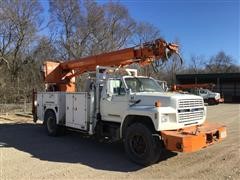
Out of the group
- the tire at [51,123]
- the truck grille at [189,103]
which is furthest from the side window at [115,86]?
the tire at [51,123]

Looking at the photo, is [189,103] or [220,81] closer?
[189,103]

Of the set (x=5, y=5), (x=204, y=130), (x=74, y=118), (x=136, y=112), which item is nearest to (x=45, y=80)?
(x=74, y=118)

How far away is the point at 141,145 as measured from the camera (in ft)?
30.7

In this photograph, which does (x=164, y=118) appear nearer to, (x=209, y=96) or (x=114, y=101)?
(x=114, y=101)

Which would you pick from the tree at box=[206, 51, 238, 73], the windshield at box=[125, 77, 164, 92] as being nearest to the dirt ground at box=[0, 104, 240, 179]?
the windshield at box=[125, 77, 164, 92]

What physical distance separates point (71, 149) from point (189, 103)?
3.90 metres

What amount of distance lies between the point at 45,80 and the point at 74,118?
11.7 ft

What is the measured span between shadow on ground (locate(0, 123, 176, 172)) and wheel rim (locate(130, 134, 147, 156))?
333 mm

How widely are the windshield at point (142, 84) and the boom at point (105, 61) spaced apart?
31.1 inches

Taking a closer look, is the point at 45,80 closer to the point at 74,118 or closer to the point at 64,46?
the point at 74,118

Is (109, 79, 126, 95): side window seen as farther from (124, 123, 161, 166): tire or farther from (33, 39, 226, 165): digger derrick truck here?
(124, 123, 161, 166): tire

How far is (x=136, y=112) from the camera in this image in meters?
9.46

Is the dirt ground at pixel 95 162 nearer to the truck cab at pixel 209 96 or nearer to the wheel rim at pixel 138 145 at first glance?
the wheel rim at pixel 138 145

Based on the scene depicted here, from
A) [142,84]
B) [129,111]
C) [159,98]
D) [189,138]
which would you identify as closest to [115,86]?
[142,84]
